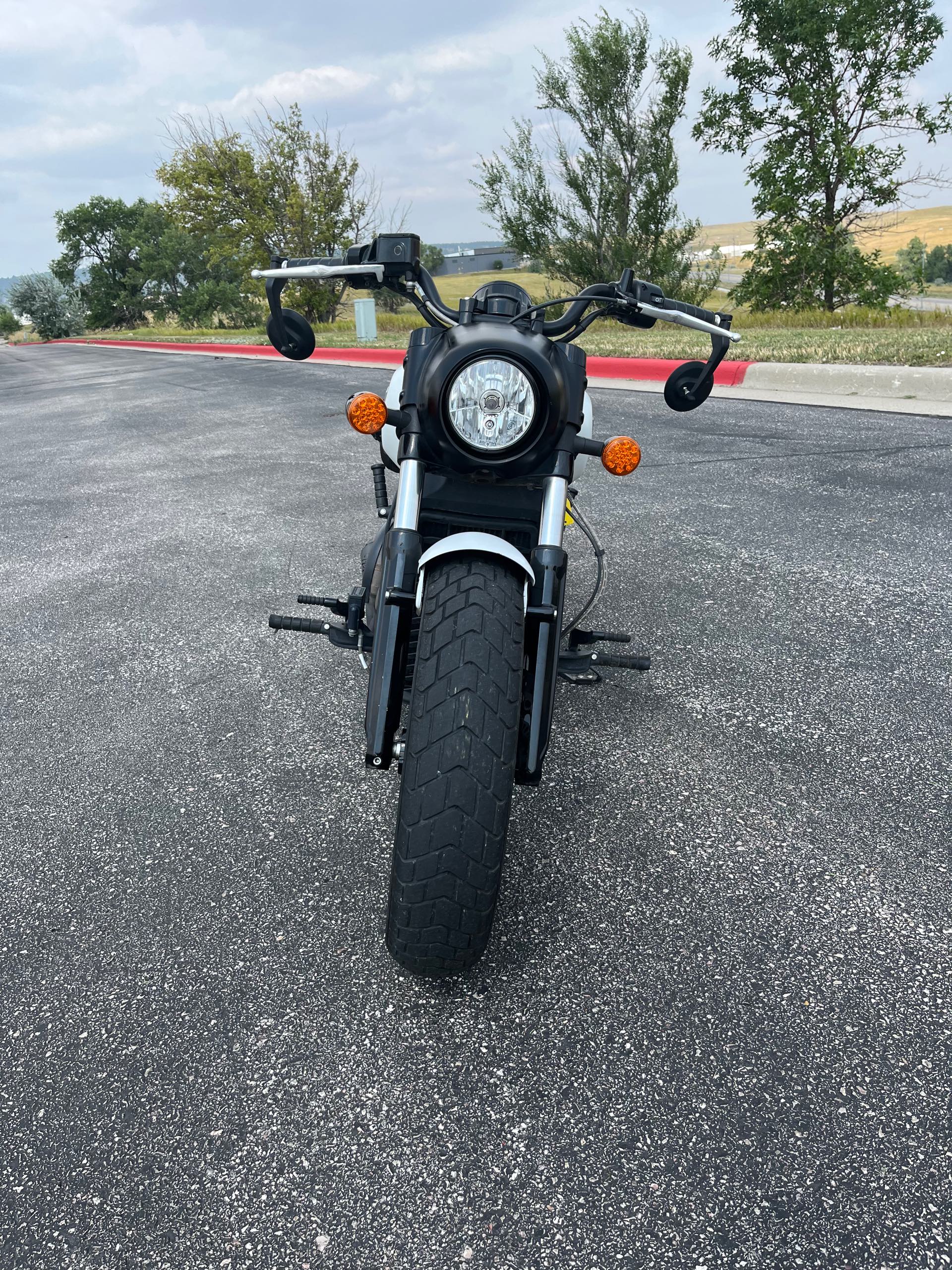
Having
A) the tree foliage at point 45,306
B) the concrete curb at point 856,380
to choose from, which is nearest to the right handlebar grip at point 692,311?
the concrete curb at point 856,380

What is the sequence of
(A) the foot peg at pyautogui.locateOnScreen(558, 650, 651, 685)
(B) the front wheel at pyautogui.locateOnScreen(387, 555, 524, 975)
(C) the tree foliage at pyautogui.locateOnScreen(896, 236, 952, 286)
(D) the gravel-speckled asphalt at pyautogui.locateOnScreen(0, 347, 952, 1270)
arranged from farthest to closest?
(C) the tree foliage at pyautogui.locateOnScreen(896, 236, 952, 286) < (A) the foot peg at pyautogui.locateOnScreen(558, 650, 651, 685) < (B) the front wheel at pyautogui.locateOnScreen(387, 555, 524, 975) < (D) the gravel-speckled asphalt at pyautogui.locateOnScreen(0, 347, 952, 1270)

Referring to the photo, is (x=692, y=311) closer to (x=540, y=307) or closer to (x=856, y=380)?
(x=540, y=307)

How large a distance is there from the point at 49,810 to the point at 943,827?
2744 mm

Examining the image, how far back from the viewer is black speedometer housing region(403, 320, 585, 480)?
6.58 ft

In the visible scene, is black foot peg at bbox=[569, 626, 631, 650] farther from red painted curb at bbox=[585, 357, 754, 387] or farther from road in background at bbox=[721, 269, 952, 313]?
road in background at bbox=[721, 269, 952, 313]

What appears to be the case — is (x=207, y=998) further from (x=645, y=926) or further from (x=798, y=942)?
(x=798, y=942)

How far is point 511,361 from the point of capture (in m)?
2.01

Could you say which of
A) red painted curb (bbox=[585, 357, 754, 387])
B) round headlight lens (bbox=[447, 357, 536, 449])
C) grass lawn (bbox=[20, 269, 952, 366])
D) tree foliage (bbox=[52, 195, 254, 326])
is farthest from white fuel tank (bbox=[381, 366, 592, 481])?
tree foliage (bbox=[52, 195, 254, 326])

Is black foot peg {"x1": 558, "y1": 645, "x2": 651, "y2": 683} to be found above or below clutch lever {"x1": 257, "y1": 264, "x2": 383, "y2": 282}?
below

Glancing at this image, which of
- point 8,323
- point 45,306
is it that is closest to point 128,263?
point 8,323

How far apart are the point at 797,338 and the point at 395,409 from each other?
11337 mm

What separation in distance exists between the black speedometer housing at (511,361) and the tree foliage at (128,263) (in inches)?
2773

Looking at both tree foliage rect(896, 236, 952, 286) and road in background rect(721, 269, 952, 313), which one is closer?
road in background rect(721, 269, 952, 313)

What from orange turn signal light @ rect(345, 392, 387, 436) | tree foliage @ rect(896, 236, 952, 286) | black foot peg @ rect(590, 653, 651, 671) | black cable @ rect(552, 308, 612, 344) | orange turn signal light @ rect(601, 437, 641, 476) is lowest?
black foot peg @ rect(590, 653, 651, 671)
